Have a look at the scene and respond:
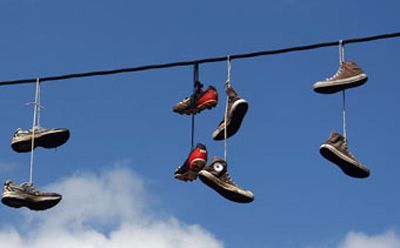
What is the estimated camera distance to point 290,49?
11922mm

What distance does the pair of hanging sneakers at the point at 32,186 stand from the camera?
14164 mm

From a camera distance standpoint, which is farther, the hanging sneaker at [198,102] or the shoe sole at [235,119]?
the hanging sneaker at [198,102]

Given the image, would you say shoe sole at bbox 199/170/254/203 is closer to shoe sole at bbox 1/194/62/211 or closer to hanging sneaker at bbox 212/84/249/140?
hanging sneaker at bbox 212/84/249/140

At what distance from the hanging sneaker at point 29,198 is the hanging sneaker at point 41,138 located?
0.48m

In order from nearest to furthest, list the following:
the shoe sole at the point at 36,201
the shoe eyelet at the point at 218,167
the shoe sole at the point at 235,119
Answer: the shoe sole at the point at 235,119 → the shoe eyelet at the point at 218,167 → the shoe sole at the point at 36,201

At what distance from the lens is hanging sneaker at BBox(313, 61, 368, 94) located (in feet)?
42.7

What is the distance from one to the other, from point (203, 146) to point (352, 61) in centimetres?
183

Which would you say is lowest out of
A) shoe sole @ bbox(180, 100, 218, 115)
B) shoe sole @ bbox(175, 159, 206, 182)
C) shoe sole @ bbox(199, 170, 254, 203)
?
shoe sole @ bbox(199, 170, 254, 203)

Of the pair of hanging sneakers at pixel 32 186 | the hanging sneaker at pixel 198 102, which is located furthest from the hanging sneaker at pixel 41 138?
the hanging sneaker at pixel 198 102

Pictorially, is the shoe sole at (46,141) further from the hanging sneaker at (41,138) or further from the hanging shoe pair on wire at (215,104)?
the hanging shoe pair on wire at (215,104)

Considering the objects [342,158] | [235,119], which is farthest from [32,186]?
[342,158]

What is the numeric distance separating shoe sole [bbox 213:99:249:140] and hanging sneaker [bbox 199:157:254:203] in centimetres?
28

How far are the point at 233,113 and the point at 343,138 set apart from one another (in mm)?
1098

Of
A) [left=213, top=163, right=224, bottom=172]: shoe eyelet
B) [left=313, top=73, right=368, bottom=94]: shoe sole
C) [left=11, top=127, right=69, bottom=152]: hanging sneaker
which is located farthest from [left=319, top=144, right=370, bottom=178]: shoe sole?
[left=11, top=127, right=69, bottom=152]: hanging sneaker
